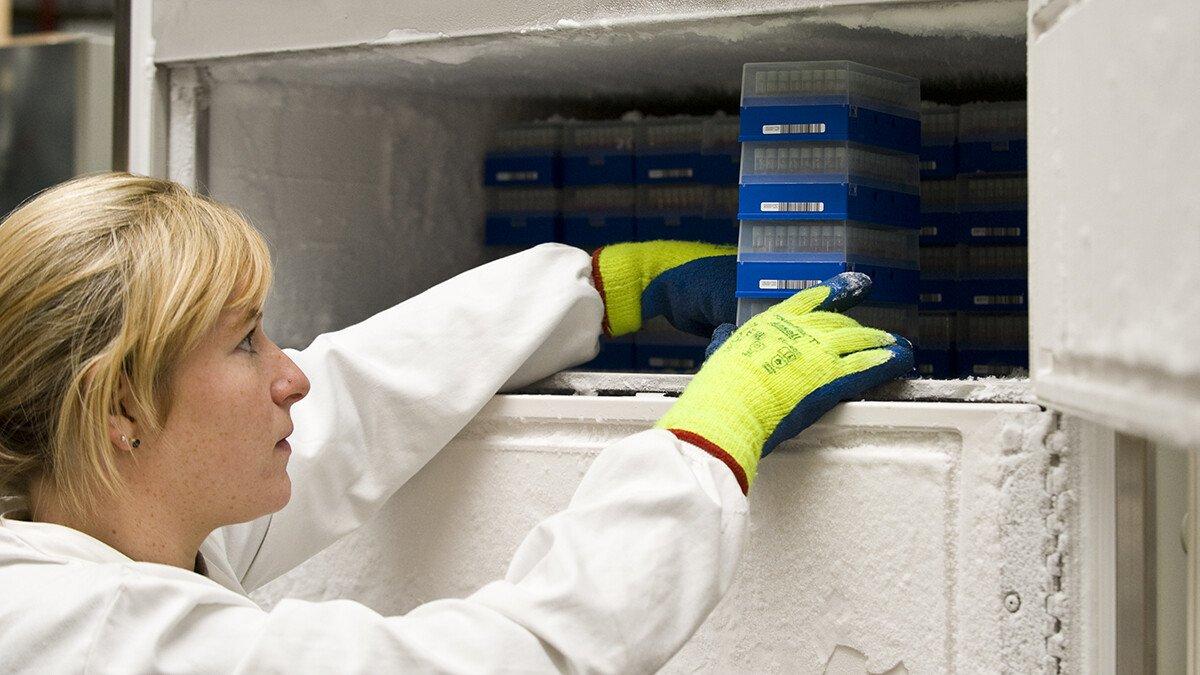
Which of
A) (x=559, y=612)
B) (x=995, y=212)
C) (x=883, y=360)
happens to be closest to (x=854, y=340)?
(x=883, y=360)

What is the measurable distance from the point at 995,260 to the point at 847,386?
49 cm

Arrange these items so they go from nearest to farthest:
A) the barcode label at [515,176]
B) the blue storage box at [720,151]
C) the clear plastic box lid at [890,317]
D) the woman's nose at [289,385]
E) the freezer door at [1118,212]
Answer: the freezer door at [1118,212], the woman's nose at [289,385], the clear plastic box lid at [890,317], the blue storage box at [720,151], the barcode label at [515,176]

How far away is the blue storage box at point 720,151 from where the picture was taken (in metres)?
1.61

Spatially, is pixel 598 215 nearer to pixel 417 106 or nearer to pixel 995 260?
pixel 417 106

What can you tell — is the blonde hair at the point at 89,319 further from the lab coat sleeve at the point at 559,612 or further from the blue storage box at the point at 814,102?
the blue storage box at the point at 814,102

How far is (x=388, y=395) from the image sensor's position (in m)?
1.23

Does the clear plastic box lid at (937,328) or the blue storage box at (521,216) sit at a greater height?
the blue storage box at (521,216)

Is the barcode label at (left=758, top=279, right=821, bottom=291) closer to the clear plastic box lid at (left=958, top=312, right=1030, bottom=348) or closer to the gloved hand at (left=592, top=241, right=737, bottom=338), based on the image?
the gloved hand at (left=592, top=241, right=737, bottom=338)

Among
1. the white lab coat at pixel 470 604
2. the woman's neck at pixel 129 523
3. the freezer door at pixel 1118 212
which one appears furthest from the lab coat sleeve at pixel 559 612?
the freezer door at pixel 1118 212

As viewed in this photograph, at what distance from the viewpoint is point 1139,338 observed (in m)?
0.63

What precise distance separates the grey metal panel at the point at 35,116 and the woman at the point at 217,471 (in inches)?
83.6

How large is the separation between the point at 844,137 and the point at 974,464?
1.17ft

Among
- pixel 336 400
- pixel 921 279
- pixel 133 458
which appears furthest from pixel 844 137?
pixel 133 458

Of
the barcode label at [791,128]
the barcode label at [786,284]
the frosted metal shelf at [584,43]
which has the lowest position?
the barcode label at [786,284]
